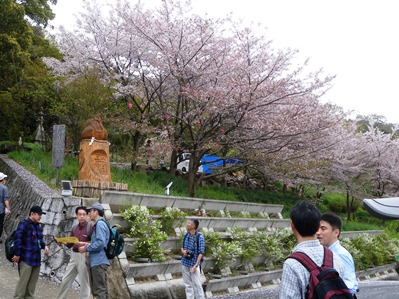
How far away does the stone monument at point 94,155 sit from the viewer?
392 inches

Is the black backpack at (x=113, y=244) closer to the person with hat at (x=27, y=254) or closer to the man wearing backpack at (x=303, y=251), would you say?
the person with hat at (x=27, y=254)

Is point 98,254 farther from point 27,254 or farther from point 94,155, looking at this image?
point 94,155

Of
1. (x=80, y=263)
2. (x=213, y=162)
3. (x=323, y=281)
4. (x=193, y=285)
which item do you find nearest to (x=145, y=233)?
(x=193, y=285)

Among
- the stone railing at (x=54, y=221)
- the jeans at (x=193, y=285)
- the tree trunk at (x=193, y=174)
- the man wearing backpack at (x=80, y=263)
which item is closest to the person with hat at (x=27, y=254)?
the man wearing backpack at (x=80, y=263)

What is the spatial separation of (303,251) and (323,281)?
244mm

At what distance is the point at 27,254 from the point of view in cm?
620

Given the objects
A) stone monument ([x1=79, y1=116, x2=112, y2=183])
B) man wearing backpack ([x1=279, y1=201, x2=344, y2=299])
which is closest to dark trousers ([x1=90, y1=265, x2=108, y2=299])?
stone monument ([x1=79, y1=116, x2=112, y2=183])

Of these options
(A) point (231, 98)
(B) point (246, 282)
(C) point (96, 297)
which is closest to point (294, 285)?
(C) point (96, 297)

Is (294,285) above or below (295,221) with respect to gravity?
below

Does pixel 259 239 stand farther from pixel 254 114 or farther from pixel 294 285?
pixel 294 285

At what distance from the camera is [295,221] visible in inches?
114

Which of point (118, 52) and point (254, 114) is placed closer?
point (254, 114)

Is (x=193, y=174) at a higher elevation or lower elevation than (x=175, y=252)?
higher

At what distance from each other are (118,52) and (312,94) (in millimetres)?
6696
